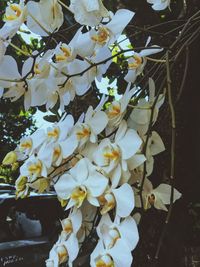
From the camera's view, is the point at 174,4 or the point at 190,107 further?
the point at 174,4

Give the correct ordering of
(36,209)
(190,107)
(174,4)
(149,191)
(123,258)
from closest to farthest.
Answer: (123,258)
(149,191)
(190,107)
(174,4)
(36,209)

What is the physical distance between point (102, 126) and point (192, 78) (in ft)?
2.23

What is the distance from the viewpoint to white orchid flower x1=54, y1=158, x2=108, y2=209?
0.75 m

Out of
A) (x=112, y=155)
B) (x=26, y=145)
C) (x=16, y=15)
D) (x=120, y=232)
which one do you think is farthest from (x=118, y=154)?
(x=16, y=15)

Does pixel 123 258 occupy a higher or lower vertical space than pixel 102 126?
lower

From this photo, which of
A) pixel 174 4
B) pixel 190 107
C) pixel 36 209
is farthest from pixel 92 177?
pixel 36 209

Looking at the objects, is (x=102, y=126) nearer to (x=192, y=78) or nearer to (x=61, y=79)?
(x=61, y=79)

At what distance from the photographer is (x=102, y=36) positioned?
0.86 m

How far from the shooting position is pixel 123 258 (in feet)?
2.28

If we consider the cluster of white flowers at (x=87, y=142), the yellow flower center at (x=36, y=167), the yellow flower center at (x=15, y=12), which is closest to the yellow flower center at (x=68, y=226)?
the cluster of white flowers at (x=87, y=142)

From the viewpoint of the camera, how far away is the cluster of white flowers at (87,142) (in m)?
0.74

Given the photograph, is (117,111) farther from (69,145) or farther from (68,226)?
(68,226)

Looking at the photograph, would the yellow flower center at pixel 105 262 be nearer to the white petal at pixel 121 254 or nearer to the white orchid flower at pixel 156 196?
the white petal at pixel 121 254

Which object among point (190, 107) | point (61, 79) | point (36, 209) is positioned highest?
point (61, 79)
